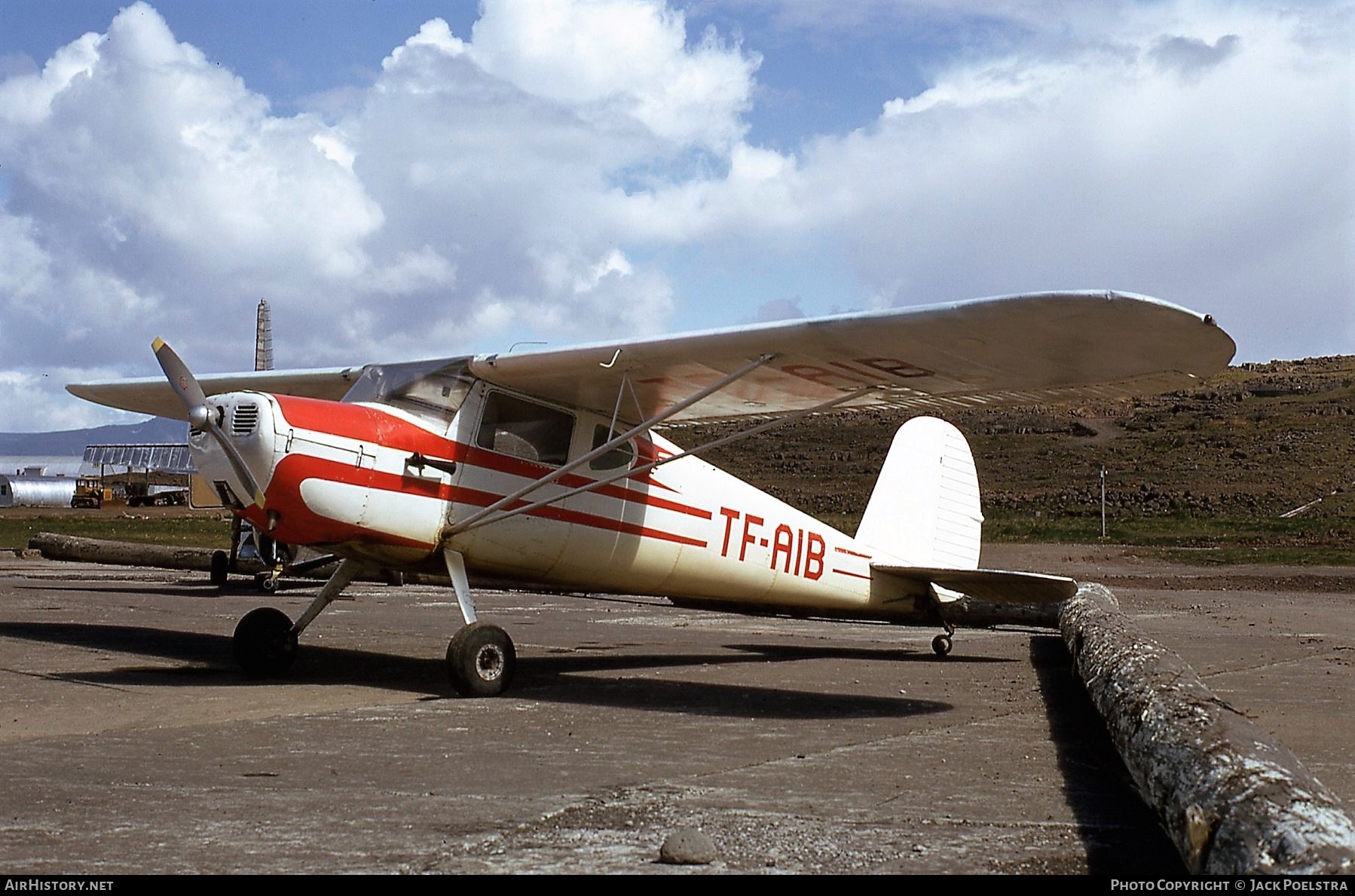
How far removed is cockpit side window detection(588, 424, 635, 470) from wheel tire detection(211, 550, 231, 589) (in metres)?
10.8

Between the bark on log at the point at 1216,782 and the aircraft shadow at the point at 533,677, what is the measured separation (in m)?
2.11

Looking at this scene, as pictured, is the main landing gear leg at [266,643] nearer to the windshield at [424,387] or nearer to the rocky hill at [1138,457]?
the windshield at [424,387]

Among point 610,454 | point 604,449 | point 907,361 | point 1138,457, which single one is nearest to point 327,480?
point 604,449

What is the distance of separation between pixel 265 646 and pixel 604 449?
9.25 ft

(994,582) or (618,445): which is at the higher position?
(618,445)

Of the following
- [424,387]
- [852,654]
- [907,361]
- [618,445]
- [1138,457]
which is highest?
[1138,457]

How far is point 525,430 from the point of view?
938 centimetres

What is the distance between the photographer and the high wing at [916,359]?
6.93 metres

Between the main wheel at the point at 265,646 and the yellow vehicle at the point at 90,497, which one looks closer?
the main wheel at the point at 265,646

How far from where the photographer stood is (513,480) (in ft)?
30.0

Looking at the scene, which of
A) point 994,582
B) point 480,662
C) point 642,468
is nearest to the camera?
point 480,662

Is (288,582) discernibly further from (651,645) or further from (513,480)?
(513,480)

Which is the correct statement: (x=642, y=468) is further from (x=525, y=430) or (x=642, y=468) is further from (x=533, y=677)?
(x=533, y=677)

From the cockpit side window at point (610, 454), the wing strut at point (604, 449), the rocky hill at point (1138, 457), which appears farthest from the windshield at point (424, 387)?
the rocky hill at point (1138, 457)
